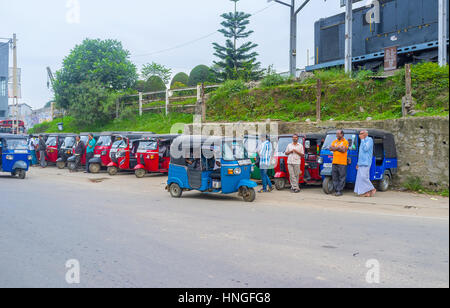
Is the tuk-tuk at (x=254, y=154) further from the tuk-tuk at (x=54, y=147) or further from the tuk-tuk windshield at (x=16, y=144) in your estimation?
the tuk-tuk at (x=54, y=147)

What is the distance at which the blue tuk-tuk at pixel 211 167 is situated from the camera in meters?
10.9

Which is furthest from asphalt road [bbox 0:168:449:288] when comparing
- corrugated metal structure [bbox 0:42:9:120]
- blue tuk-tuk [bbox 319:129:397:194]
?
corrugated metal structure [bbox 0:42:9:120]

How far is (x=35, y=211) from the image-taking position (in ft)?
30.5

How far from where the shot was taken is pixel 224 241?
6.33m

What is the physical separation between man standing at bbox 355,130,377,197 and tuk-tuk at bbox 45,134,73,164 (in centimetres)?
1833

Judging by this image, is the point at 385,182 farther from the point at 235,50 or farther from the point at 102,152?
the point at 235,50

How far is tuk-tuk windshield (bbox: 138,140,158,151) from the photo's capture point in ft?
57.9

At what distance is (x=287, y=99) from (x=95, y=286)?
17.7 metres

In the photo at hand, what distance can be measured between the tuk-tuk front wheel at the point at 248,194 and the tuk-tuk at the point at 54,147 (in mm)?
16204

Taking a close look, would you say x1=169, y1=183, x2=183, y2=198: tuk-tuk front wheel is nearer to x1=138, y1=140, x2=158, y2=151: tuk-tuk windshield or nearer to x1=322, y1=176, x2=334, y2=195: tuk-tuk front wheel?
x1=322, y1=176, x2=334, y2=195: tuk-tuk front wheel

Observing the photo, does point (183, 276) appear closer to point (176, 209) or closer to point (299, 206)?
point (176, 209)

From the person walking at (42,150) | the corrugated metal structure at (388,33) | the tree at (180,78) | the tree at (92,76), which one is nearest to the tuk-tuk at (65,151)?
the person walking at (42,150)
